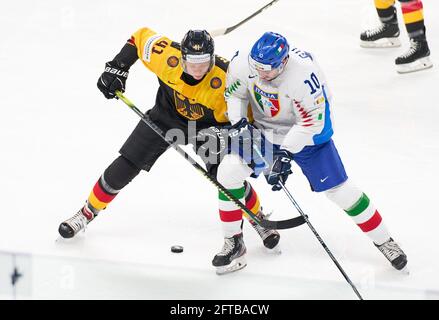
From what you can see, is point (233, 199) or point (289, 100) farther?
point (233, 199)

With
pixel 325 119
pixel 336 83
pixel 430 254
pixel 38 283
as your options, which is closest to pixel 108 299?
pixel 38 283

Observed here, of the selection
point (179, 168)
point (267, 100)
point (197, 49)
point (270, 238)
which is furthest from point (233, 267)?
point (179, 168)

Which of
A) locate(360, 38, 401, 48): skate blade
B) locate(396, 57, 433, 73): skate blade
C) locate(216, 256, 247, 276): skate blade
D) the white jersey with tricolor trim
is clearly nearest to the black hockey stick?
locate(216, 256, 247, 276): skate blade

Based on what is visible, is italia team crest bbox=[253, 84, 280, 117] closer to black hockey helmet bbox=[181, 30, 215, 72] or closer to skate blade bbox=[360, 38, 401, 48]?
black hockey helmet bbox=[181, 30, 215, 72]

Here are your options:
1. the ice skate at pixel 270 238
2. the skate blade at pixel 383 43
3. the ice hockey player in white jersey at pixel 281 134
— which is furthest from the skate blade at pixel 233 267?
the skate blade at pixel 383 43

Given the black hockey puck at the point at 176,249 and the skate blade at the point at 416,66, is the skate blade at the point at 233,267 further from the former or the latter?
the skate blade at the point at 416,66

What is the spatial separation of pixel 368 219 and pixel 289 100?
A: 25.8 inches

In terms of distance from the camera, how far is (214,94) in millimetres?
4453

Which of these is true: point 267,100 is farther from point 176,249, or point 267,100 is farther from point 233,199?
point 176,249

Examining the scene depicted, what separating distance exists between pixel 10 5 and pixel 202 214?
306 centimetres

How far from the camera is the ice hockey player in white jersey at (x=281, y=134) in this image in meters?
4.18

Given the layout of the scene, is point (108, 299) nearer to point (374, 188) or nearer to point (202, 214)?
point (202, 214)

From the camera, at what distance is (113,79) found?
15.0 ft

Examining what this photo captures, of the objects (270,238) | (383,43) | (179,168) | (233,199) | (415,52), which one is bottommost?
(383,43)
